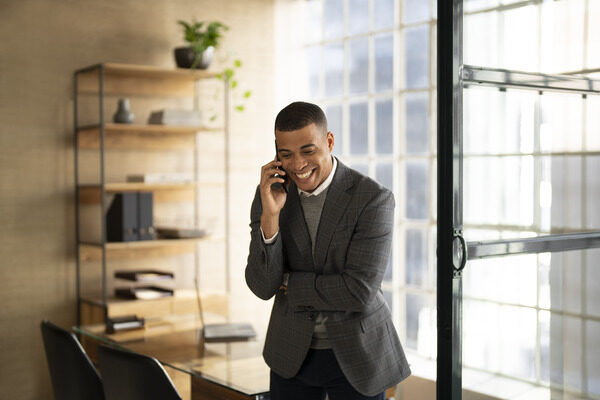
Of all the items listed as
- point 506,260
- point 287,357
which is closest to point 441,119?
point 506,260

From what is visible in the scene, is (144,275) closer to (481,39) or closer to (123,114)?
(123,114)

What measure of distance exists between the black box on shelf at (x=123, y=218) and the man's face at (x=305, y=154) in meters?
2.54

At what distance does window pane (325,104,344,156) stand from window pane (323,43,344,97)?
0.10 m

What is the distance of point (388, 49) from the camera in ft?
15.4

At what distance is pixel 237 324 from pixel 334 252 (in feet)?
4.59

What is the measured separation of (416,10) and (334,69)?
2.99ft

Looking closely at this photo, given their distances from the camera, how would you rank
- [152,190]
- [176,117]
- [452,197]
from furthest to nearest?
[152,190]
[176,117]
[452,197]

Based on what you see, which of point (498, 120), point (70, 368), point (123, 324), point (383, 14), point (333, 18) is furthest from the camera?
point (333, 18)

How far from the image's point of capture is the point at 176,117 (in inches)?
182

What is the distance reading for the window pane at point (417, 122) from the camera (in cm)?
443

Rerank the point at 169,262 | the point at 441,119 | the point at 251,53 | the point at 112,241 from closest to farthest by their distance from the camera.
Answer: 1. the point at 441,119
2. the point at 112,241
3. the point at 169,262
4. the point at 251,53

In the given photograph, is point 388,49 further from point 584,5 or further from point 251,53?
point 584,5

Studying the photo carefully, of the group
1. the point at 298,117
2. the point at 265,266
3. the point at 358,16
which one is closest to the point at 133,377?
the point at 265,266

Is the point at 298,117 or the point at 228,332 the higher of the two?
the point at 298,117
